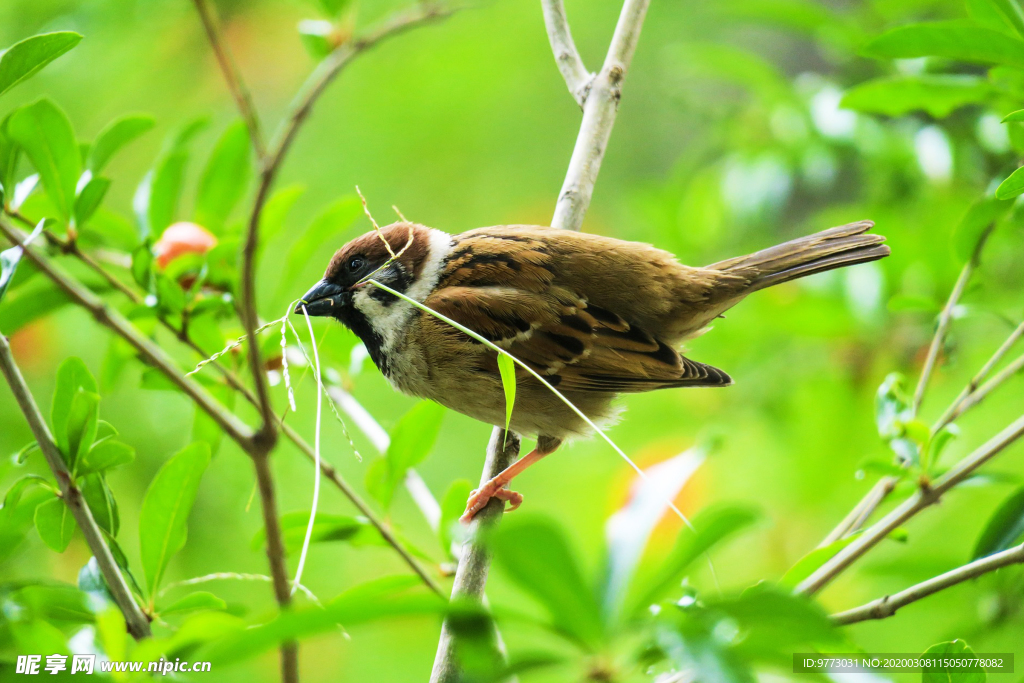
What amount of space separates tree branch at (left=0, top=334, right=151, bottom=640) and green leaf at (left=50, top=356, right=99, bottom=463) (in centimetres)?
14

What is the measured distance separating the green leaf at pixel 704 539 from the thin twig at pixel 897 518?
2.19 feet

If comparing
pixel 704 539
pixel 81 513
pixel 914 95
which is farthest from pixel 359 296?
pixel 704 539

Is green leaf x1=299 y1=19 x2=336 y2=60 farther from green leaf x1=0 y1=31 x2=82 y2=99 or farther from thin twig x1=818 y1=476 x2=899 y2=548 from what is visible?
thin twig x1=818 y1=476 x2=899 y2=548

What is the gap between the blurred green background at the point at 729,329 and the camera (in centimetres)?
267

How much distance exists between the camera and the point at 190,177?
5.05 m

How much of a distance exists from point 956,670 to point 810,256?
1.58 meters

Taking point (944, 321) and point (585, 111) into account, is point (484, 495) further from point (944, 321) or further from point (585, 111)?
point (944, 321)

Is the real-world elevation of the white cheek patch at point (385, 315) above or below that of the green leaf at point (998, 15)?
below

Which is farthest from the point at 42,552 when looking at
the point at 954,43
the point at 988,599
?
the point at 954,43

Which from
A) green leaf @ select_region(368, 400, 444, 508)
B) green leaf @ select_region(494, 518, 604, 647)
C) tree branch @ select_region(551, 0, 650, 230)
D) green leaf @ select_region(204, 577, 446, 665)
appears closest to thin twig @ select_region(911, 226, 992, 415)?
tree branch @ select_region(551, 0, 650, 230)

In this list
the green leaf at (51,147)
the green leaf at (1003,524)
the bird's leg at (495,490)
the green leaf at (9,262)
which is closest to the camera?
the green leaf at (9,262)

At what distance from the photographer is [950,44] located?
5.21 ft

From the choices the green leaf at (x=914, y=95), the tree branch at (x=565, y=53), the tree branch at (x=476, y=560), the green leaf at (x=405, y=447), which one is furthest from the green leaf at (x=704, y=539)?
the tree branch at (x=565, y=53)

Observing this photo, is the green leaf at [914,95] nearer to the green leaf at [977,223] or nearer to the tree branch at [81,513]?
the green leaf at [977,223]
